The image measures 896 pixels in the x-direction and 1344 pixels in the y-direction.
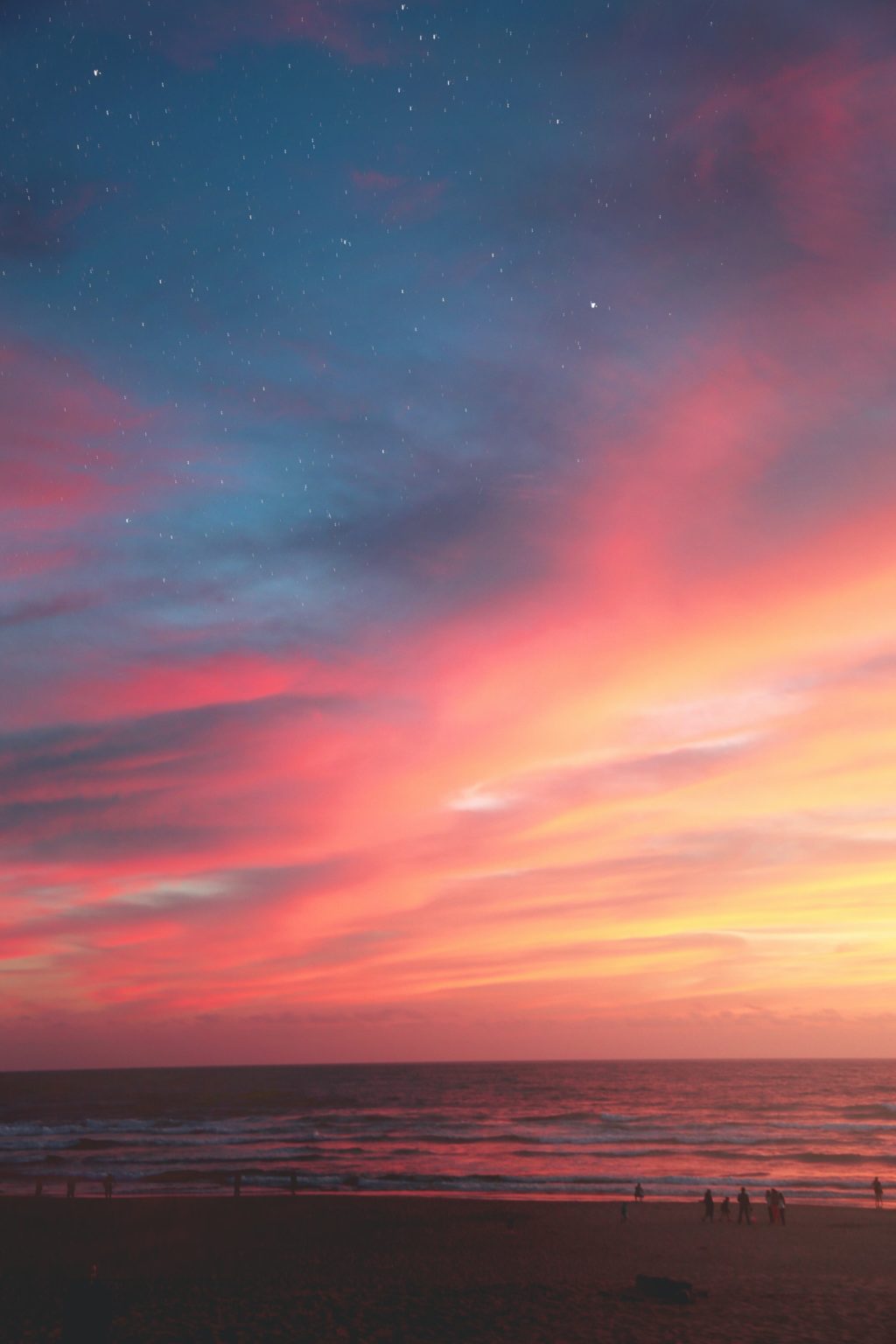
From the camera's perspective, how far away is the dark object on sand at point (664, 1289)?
20.9 m

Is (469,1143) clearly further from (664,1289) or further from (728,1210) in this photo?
(664,1289)

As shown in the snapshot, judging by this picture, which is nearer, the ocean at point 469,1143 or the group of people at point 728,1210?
the group of people at point 728,1210

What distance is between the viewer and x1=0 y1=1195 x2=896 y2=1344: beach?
18.8 m

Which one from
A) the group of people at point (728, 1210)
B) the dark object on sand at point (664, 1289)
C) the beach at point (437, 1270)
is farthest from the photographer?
the group of people at point (728, 1210)

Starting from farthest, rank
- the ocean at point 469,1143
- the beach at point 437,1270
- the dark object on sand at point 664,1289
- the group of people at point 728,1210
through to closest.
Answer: the ocean at point 469,1143, the group of people at point 728,1210, the dark object on sand at point 664,1289, the beach at point 437,1270

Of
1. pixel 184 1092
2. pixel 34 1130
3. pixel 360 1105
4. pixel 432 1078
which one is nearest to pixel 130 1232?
pixel 34 1130

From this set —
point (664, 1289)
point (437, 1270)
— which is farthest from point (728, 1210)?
point (664, 1289)

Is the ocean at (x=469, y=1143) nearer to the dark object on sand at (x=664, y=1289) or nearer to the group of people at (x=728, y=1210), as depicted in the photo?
the group of people at (x=728, y=1210)

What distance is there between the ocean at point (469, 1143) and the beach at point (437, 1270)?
23.3 ft

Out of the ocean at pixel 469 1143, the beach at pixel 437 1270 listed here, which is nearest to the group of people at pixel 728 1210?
the beach at pixel 437 1270

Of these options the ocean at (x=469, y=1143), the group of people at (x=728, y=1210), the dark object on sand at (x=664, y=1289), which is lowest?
the ocean at (x=469, y=1143)

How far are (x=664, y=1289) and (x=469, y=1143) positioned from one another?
160 ft

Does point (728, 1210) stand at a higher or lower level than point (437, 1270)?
lower

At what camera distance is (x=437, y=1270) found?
25.4 metres
